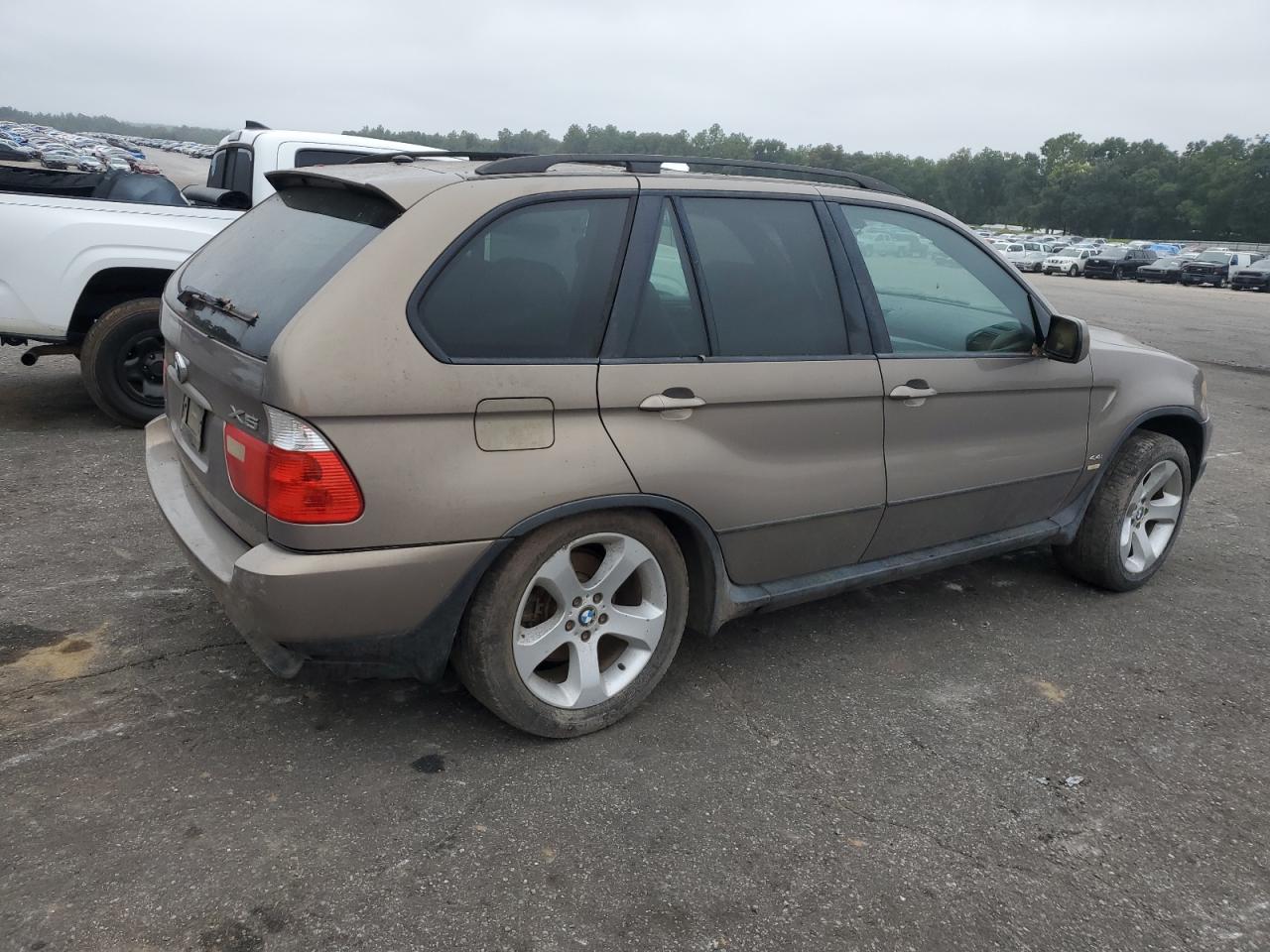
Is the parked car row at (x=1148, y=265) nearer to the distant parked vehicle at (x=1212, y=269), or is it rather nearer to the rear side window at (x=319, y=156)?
the distant parked vehicle at (x=1212, y=269)

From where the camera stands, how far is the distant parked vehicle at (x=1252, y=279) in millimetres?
36688

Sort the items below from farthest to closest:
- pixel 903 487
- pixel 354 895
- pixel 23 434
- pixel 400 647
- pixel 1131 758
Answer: pixel 23 434, pixel 903 487, pixel 1131 758, pixel 400 647, pixel 354 895

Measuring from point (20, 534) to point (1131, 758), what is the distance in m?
4.52

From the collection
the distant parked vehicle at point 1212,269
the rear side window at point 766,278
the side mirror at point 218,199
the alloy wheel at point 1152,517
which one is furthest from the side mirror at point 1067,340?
the distant parked vehicle at point 1212,269

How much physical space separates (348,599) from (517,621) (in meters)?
0.50

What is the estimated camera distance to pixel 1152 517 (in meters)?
4.68

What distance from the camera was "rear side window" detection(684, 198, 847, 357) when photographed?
127 inches

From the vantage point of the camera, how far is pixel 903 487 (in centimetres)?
365

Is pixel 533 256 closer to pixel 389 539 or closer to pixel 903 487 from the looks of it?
pixel 389 539

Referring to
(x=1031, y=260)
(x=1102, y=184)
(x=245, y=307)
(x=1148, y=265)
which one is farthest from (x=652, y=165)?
(x=1102, y=184)

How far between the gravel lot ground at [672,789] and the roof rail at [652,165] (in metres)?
1.71

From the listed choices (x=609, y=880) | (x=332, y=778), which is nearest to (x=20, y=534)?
(x=332, y=778)

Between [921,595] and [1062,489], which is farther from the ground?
[1062,489]

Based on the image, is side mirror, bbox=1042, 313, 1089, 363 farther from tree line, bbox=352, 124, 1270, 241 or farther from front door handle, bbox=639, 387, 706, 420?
tree line, bbox=352, 124, 1270, 241
